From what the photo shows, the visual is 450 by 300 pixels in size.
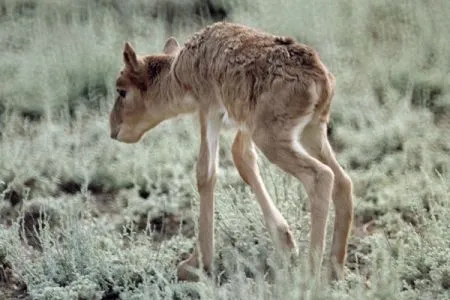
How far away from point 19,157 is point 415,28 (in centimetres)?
426

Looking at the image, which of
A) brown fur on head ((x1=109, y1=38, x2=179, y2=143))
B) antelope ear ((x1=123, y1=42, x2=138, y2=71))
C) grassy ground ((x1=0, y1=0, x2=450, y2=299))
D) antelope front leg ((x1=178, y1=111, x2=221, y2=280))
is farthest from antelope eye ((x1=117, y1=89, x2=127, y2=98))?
antelope front leg ((x1=178, y1=111, x2=221, y2=280))

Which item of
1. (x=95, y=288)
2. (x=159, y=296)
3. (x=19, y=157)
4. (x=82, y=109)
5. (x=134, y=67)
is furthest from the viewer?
(x=82, y=109)

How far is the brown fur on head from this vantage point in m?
7.80

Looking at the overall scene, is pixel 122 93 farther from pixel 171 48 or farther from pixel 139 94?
pixel 171 48

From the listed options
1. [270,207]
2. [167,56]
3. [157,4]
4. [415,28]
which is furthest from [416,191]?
[157,4]

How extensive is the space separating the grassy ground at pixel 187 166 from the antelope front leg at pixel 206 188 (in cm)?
14

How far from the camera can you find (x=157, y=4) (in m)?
13.7

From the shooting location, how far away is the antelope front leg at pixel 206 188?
23.4ft

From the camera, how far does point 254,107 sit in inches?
260

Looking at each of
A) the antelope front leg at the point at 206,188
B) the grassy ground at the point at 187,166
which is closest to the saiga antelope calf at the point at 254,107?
the antelope front leg at the point at 206,188

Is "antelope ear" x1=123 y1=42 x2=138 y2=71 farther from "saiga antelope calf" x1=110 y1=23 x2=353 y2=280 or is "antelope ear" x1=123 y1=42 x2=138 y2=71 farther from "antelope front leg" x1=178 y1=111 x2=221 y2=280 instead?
"antelope front leg" x1=178 y1=111 x2=221 y2=280

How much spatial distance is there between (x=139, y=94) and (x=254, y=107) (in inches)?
60.7

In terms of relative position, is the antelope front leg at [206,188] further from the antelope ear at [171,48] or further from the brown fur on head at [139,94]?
the antelope ear at [171,48]

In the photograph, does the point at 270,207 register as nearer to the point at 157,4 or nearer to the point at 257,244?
the point at 257,244
